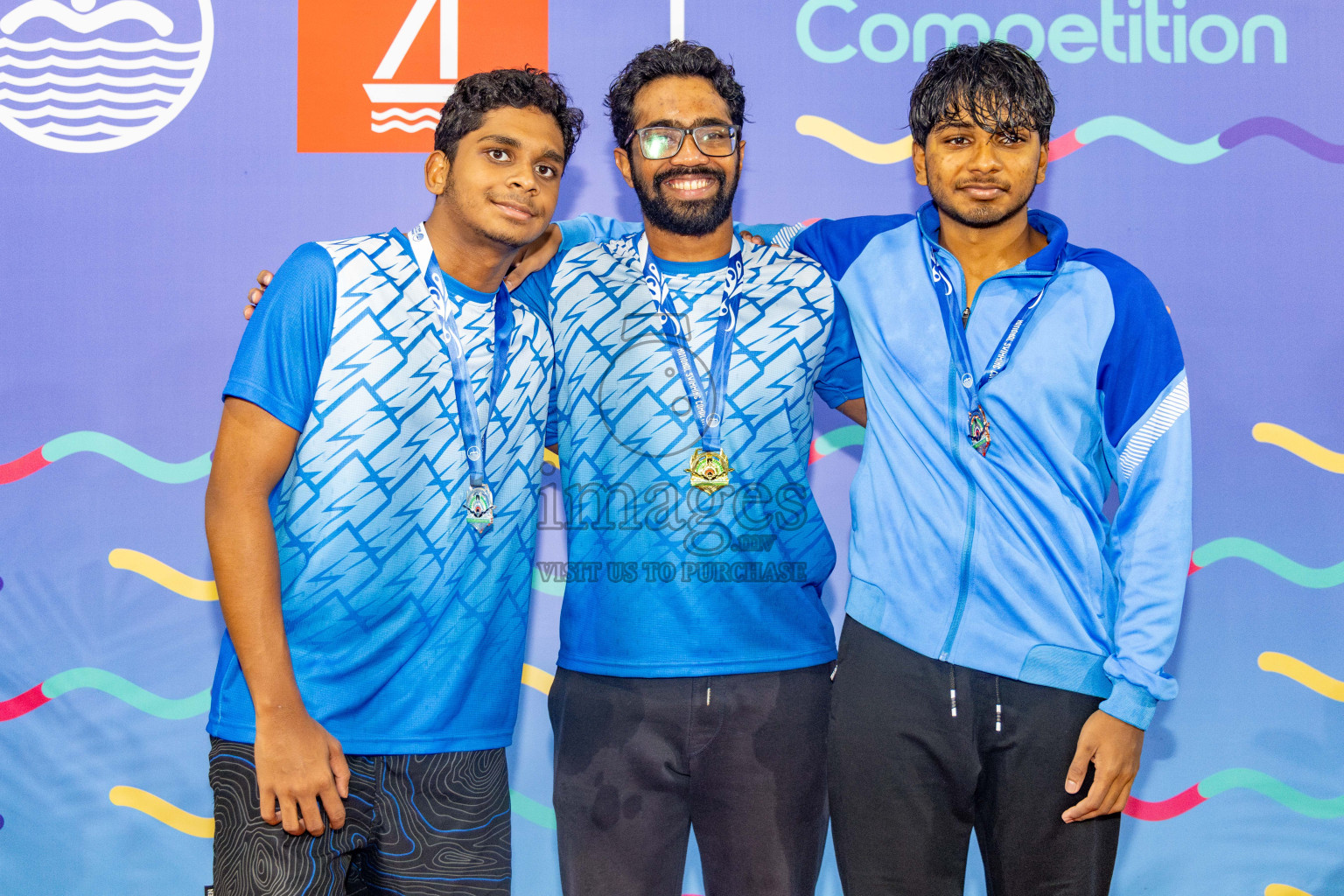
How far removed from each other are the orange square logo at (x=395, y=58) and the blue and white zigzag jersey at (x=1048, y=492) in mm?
A: 1667

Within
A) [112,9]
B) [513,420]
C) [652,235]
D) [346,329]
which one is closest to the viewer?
[346,329]

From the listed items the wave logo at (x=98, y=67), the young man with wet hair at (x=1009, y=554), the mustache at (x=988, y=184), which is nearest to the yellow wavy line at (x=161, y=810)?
the wave logo at (x=98, y=67)

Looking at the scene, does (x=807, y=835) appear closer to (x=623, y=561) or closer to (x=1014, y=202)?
(x=623, y=561)

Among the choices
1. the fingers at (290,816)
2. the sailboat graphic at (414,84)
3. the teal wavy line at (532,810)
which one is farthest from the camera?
the teal wavy line at (532,810)

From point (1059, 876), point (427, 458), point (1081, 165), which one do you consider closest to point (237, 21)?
point (427, 458)

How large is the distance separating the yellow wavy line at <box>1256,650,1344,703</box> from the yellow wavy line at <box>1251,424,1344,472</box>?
1.91 feet

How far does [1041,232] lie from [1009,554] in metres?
0.68

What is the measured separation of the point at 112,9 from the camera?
283 centimetres

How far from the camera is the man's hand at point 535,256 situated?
2.03 meters

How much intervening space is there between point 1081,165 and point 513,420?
1990mm

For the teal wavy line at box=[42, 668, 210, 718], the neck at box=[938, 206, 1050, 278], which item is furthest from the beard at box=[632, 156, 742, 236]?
the teal wavy line at box=[42, 668, 210, 718]

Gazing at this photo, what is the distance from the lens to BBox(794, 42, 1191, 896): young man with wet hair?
5.60 feet

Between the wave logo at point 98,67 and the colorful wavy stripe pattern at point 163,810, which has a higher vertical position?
the wave logo at point 98,67

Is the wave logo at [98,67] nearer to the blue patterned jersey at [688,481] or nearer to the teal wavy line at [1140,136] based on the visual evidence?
the blue patterned jersey at [688,481]
